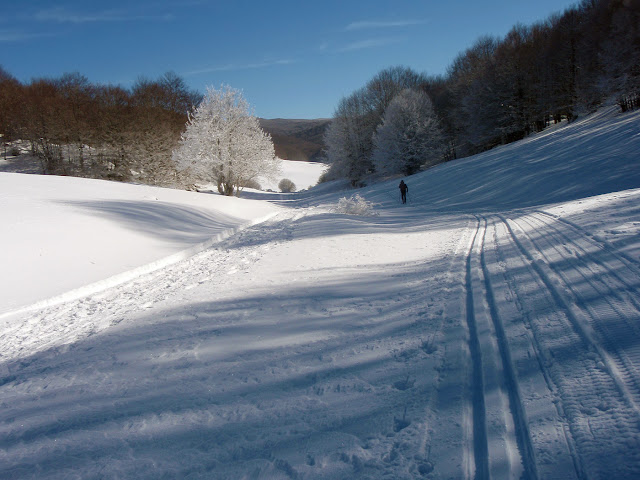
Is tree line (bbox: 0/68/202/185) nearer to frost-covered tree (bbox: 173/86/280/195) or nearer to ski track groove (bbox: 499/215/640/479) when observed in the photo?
frost-covered tree (bbox: 173/86/280/195)

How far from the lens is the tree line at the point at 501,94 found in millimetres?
25172

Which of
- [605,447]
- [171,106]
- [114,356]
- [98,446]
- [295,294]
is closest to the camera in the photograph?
[605,447]

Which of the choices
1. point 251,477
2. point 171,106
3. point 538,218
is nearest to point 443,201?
point 538,218

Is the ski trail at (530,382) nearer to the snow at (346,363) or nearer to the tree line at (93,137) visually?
the snow at (346,363)

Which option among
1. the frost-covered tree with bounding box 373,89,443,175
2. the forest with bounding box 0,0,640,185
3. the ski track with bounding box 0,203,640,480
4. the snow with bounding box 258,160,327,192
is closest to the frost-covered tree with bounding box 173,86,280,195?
the forest with bounding box 0,0,640,185

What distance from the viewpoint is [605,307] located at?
3783 mm

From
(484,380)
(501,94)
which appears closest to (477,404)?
(484,380)

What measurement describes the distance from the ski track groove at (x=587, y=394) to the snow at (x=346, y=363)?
1 centimetres

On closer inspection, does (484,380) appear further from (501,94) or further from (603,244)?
(501,94)

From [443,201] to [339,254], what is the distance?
45.8 feet

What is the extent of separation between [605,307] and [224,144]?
28297 millimetres

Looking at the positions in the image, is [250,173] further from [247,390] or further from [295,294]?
[247,390]

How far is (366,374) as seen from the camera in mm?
3365

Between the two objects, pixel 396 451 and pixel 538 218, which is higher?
pixel 538 218
